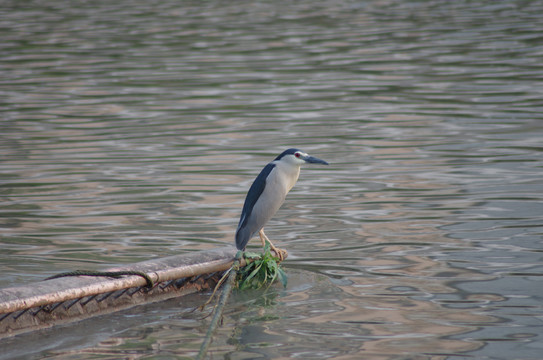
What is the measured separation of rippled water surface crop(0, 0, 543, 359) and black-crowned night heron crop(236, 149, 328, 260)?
1.89ft

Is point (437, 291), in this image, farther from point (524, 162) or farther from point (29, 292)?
point (524, 162)

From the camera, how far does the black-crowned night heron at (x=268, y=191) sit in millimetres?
7605

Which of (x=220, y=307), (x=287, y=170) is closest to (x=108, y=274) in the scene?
(x=220, y=307)

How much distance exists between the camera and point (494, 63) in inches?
842

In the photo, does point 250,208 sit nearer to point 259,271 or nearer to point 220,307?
point 259,271

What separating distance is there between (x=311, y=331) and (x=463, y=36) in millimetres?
21058

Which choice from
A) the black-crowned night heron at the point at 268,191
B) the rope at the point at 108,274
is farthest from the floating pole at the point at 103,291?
the black-crowned night heron at the point at 268,191

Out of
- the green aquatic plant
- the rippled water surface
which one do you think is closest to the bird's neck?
the green aquatic plant

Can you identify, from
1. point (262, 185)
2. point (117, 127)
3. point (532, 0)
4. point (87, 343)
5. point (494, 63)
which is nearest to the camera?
point (87, 343)

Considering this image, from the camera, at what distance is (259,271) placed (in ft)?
25.4

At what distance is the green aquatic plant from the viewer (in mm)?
7620

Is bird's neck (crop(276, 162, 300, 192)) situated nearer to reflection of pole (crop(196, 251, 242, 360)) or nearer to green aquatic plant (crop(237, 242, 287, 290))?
green aquatic plant (crop(237, 242, 287, 290))

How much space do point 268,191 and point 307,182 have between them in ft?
15.0

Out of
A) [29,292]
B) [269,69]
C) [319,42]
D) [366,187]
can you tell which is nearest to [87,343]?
[29,292]
